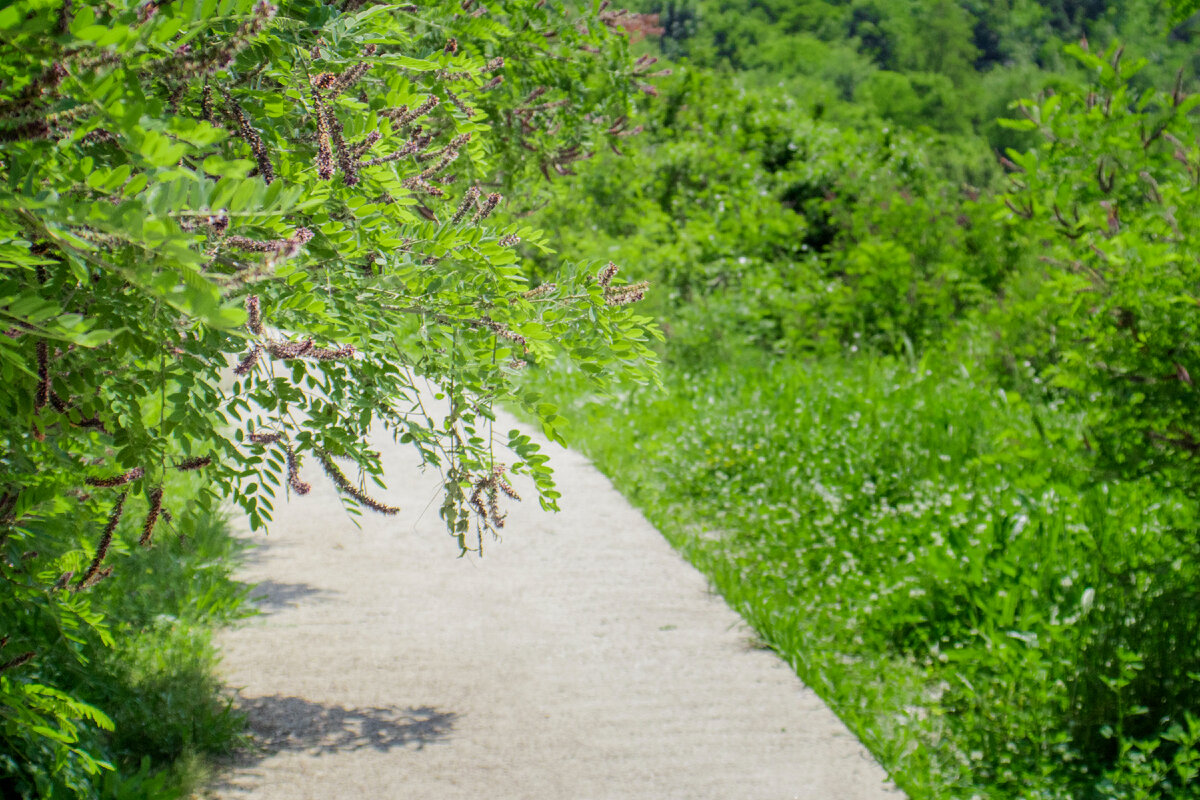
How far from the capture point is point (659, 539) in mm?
6578

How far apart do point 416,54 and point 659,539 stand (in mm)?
4090

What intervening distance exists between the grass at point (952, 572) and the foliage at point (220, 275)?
53 centimetres

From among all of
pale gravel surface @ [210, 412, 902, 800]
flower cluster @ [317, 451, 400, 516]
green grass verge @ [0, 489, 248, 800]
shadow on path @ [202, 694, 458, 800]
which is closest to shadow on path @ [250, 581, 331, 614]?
pale gravel surface @ [210, 412, 902, 800]

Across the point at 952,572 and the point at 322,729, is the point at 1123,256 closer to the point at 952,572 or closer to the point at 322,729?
the point at 952,572

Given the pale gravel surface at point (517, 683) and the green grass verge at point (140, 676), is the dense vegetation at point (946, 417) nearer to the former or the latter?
the pale gravel surface at point (517, 683)

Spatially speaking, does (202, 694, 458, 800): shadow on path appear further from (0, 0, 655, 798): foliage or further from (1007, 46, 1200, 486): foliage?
(1007, 46, 1200, 486): foliage

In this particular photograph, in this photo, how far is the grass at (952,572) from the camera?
11.6ft

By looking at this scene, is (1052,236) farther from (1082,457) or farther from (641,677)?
(641,677)

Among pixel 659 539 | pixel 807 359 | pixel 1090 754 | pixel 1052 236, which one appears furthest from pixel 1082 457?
pixel 807 359

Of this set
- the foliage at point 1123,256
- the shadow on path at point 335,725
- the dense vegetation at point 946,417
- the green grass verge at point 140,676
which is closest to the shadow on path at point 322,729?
the shadow on path at point 335,725

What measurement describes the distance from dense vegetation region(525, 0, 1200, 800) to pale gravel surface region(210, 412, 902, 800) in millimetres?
271

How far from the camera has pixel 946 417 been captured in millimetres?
6902

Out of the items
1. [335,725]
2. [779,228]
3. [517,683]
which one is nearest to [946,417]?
[517,683]

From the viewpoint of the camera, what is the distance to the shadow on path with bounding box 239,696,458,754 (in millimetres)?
3965
